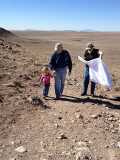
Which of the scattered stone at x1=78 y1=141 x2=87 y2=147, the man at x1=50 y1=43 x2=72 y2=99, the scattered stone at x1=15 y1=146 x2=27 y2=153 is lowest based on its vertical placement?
the scattered stone at x1=15 y1=146 x2=27 y2=153

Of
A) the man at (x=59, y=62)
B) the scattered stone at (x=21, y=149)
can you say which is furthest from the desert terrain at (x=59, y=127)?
the man at (x=59, y=62)

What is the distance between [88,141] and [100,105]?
1981mm

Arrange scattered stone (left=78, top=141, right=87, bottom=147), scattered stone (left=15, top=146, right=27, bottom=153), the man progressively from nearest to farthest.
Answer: scattered stone (left=15, top=146, right=27, bottom=153) → scattered stone (left=78, top=141, right=87, bottom=147) → the man

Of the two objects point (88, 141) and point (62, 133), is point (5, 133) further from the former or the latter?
point (88, 141)

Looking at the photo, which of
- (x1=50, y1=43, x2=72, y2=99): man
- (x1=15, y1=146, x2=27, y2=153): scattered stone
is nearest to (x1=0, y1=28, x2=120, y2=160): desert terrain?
(x1=15, y1=146, x2=27, y2=153): scattered stone

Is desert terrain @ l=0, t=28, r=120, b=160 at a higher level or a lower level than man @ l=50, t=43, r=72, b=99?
lower

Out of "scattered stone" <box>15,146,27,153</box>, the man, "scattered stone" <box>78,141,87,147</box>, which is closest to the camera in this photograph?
"scattered stone" <box>15,146,27,153</box>

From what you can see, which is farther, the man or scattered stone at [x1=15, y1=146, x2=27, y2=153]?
the man

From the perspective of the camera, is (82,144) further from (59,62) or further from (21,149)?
(59,62)

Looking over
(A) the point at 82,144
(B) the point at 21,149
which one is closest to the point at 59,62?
(A) the point at 82,144

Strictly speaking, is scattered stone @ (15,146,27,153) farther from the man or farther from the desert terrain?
the man

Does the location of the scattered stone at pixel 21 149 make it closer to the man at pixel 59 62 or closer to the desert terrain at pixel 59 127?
the desert terrain at pixel 59 127

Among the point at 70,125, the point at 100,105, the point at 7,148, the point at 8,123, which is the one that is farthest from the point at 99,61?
the point at 7,148

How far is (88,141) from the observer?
3.40m
